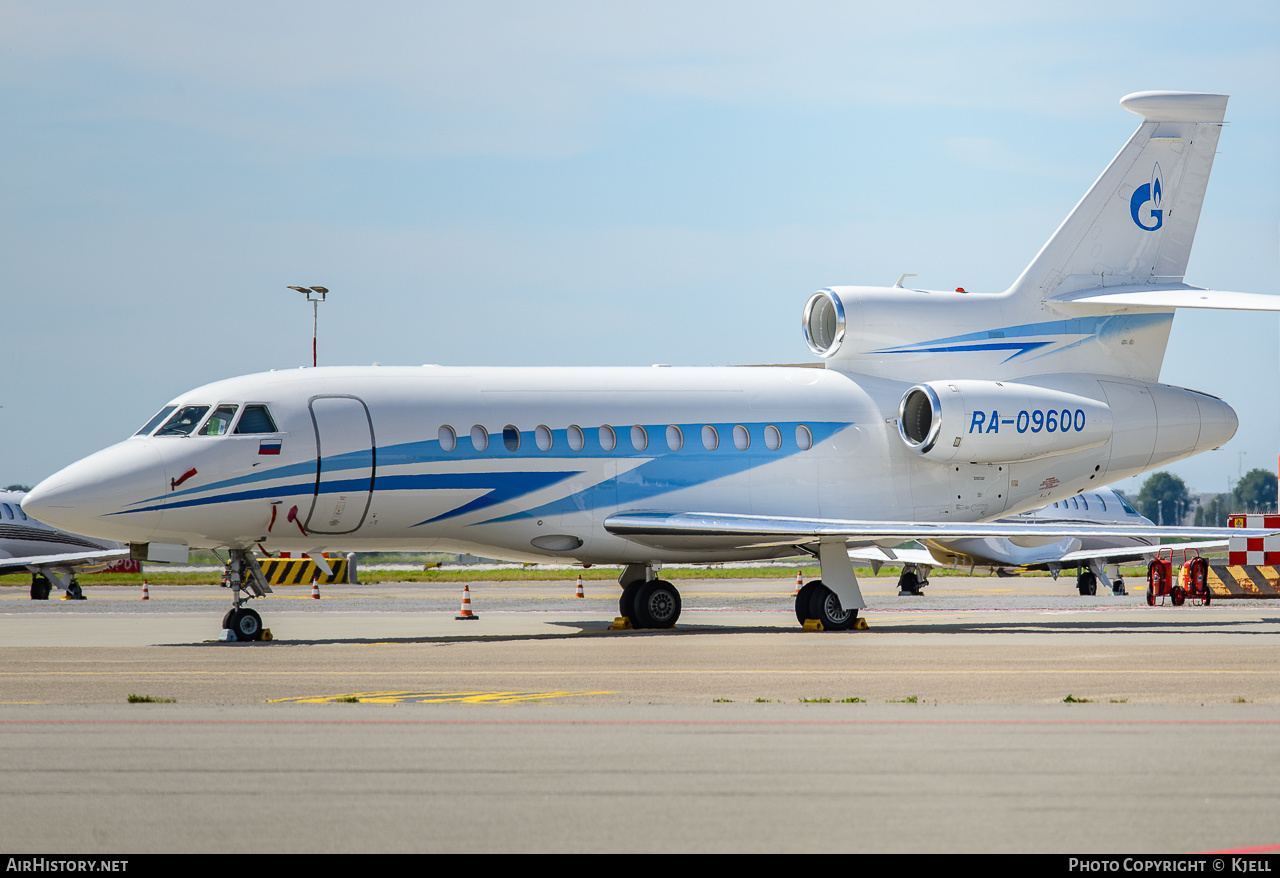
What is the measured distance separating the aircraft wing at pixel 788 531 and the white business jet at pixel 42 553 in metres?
22.3

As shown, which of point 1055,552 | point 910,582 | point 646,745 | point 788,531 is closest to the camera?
point 646,745

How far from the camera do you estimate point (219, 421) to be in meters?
20.8

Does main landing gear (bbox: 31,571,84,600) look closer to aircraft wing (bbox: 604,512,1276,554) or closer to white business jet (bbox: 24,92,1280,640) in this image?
white business jet (bbox: 24,92,1280,640)

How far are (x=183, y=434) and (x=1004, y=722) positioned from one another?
568 inches

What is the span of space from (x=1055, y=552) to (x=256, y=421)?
29.2 metres

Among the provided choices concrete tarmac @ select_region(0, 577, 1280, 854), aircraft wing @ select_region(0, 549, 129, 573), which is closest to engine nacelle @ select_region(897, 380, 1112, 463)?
concrete tarmac @ select_region(0, 577, 1280, 854)

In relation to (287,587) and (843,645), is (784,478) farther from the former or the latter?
(287,587)

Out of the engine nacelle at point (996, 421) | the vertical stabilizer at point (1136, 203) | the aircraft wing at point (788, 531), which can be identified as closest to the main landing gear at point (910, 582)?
the engine nacelle at point (996, 421)


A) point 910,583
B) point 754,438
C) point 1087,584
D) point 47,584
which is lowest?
point 47,584

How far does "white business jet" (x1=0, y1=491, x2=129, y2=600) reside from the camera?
41125mm

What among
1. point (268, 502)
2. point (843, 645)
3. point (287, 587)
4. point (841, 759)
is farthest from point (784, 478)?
point (287, 587)

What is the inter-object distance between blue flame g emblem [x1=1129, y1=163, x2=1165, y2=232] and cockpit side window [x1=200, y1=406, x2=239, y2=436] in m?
17.0

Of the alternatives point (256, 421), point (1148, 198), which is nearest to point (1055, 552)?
point (1148, 198)

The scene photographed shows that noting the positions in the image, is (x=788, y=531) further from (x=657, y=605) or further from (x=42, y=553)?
(x=42, y=553)
